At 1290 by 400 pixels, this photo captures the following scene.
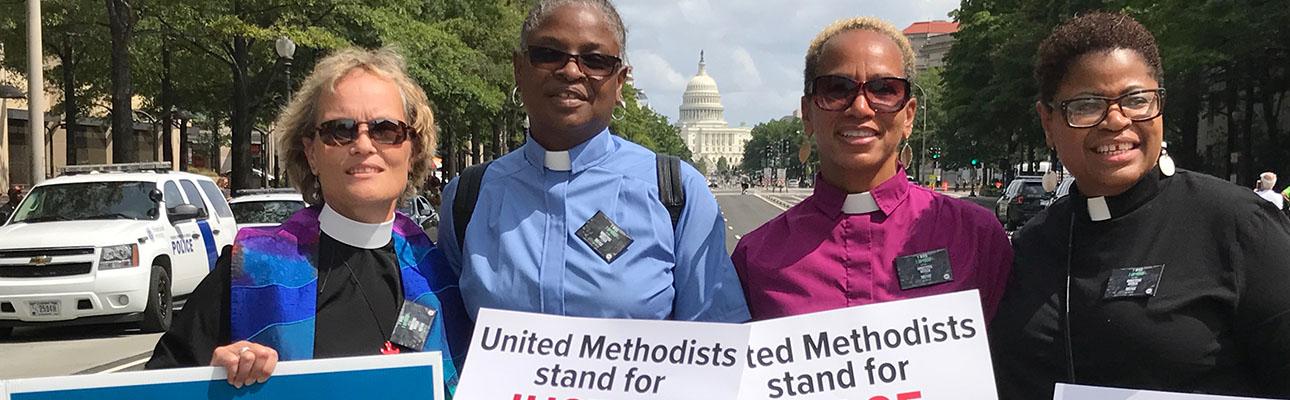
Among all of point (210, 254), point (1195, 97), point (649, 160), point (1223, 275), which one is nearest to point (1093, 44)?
point (1223, 275)

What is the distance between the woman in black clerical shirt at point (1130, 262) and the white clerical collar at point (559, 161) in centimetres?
125

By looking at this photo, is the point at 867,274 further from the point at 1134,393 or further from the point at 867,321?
the point at 1134,393

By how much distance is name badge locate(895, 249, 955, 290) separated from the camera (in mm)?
2734

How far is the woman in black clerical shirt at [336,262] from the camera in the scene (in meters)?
2.57

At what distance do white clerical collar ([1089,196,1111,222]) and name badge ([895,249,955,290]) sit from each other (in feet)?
1.25

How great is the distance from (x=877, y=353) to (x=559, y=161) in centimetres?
102

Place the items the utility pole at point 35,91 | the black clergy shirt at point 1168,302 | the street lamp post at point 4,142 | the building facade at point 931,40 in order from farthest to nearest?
the building facade at point 931,40 → the street lamp post at point 4,142 → the utility pole at point 35,91 → the black clergy shirt at point 1168,302

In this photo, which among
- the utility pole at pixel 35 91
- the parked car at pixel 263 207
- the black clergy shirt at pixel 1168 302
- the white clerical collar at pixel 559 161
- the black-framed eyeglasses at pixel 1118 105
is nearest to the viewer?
the black clergy shirt at pixel 1168 302

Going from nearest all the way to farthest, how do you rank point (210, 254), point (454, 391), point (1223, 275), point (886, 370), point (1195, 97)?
point (1223, 275) < point (886, 370) < point (454, 391) < point (210, 254) < point (1195, 97)

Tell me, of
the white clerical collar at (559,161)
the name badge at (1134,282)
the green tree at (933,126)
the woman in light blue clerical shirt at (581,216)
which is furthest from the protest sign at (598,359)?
the green tree at (933,126)

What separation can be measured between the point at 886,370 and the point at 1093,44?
1.01 metres

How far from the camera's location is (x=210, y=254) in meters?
13.0

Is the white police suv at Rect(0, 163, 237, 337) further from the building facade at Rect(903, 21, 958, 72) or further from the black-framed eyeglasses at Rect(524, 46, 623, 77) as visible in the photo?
the building facade at Rect(903, 21, 958, 72)

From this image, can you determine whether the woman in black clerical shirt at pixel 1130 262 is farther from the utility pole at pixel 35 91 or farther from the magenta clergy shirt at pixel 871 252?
the utility pole at pixel 35 91
